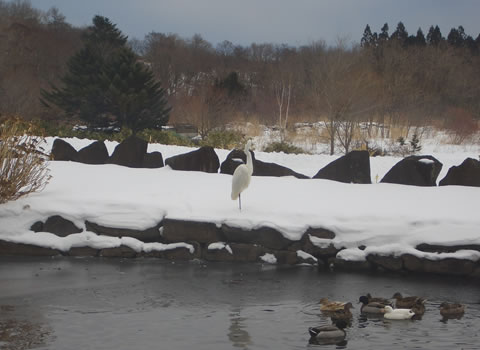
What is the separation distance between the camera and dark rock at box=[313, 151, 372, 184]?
13750 millimetres

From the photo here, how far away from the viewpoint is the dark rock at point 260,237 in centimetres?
1027

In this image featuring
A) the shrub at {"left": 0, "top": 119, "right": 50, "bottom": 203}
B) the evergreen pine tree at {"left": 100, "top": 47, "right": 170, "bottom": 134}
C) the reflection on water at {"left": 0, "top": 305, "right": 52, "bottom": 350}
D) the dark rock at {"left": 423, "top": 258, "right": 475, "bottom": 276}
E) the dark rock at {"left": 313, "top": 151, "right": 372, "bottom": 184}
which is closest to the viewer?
the reflection on water at {"left": 0, "top": 305, "right": 52, "bottom": 350}

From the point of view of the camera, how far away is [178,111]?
3525cm

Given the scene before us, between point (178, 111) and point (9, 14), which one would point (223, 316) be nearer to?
point (178, 111)

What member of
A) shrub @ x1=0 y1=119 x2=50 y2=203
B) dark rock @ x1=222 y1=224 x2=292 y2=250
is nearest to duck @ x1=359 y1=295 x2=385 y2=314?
dark rock @ x1=222 y1=224 x2=292 y2=250

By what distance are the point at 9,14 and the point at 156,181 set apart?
186ft

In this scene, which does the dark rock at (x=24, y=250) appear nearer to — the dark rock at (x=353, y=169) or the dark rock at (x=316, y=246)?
the dark rock at (x=316, y=246)

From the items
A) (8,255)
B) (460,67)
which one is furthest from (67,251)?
(460,67)

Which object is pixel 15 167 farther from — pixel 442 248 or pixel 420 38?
pixel 420 38

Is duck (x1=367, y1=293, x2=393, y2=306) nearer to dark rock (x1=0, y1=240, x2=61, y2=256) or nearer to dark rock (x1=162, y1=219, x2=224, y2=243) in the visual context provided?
dark rock (x1=162, y1=219, x2=224, y2=243)

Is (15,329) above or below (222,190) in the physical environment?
below

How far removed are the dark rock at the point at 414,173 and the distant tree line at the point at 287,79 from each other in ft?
38.4

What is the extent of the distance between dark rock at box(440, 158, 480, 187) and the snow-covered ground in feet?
2.91

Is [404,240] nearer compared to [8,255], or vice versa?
[404,240]
